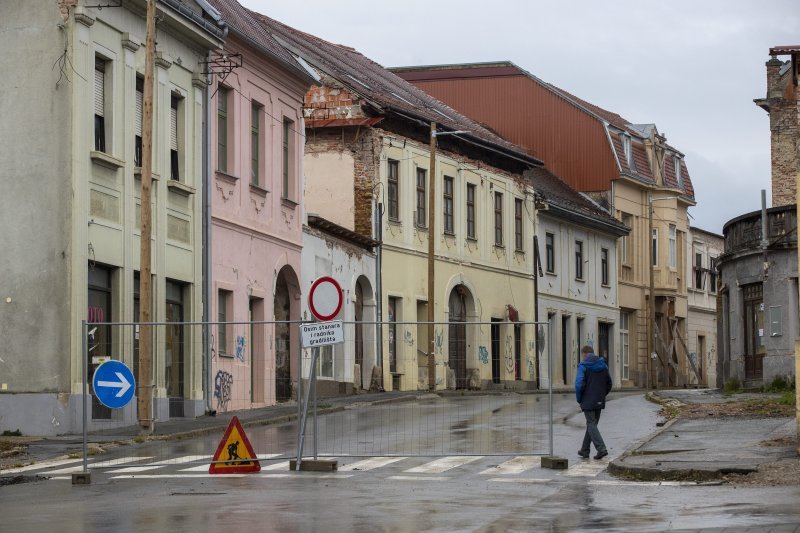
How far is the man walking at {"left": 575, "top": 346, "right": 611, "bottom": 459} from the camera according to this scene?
21328mm

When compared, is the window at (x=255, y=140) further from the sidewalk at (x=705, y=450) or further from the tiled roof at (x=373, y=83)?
the sidewalk at (x=705, y=450)

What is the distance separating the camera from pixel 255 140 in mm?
37062

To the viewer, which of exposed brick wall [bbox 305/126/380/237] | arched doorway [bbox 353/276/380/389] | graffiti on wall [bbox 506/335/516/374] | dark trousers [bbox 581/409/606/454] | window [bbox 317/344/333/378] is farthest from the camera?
exposed brick wall [bbox 305/126/380/237]

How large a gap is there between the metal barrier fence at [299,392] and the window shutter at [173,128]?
539cm

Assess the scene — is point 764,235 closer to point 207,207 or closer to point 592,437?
point 207,207

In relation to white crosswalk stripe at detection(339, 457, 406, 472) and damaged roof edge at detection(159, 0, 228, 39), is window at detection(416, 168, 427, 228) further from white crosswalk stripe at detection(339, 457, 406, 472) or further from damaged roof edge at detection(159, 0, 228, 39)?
white crosswalk stripe at detection(339, 457, 406, 472)

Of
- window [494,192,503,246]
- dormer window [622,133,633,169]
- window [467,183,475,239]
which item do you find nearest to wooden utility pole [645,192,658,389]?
dormer window [622,133,633,169]

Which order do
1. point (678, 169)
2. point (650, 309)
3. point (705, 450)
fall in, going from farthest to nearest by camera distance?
point (678, 169)
point (650, 309)
point (705, 450)

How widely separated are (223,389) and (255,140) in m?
10.3

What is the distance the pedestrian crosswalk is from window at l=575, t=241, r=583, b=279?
136ft

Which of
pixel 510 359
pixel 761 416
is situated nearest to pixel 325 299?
pixel 510 359

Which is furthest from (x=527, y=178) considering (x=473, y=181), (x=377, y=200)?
(x=377, y=200)

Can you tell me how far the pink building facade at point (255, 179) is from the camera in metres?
34.4

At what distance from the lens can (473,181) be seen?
5294 cm
